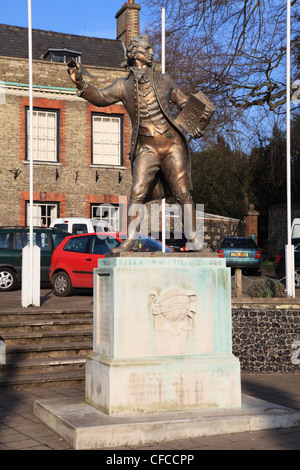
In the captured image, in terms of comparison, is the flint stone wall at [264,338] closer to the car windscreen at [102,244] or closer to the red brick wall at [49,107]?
the car windscreen at [102,244]

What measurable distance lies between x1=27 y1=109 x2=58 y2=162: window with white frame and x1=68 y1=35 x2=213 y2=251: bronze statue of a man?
19492 mm

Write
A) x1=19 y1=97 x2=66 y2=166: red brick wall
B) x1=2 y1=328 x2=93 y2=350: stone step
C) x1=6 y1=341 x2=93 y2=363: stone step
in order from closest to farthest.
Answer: x1=6 y1=341 x2=93 y2=363: stone step < x1=2 y1=328 x2=93 y2=350: stone step < x1=19 y1=97 x2=66 y2=166: red brick wall

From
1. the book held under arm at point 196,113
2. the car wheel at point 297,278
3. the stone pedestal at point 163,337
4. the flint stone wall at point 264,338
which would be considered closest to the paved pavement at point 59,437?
the stone pedestal at point 163,337

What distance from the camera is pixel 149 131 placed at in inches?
293

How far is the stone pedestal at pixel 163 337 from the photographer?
21.6ft

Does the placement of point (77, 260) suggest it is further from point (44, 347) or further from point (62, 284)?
point (44, 347)

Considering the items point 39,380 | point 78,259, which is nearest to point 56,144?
point 78,259

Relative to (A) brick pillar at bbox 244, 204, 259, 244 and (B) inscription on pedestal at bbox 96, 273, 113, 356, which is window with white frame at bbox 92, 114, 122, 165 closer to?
(A) brick pillar at bbox 244, 204, 259, 244

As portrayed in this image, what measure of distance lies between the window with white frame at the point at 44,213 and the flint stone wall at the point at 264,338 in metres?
16.7

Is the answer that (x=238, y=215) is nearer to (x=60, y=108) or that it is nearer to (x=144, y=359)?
(x=60, y=108)

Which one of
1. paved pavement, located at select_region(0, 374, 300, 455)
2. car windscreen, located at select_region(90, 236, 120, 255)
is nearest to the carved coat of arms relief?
paved pavement, located at select_region(0, 374, 300, 455)

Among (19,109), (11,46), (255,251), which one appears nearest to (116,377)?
(255,251)

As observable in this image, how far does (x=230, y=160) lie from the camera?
4478 cm

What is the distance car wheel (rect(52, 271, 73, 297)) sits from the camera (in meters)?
16.2
